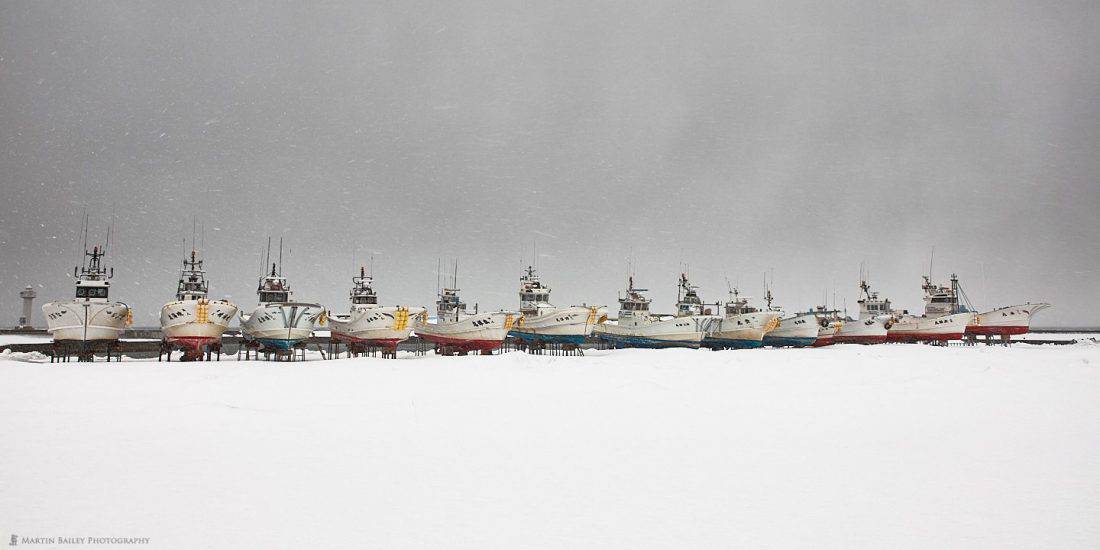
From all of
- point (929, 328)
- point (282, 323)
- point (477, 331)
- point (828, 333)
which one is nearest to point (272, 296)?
point (282, 323)

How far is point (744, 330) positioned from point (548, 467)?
2102 inches

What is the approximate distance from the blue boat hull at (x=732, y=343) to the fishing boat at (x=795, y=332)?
440 centimetres

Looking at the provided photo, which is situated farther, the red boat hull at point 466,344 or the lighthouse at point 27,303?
the lighthouse at point 27,303

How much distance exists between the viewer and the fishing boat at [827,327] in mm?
67562

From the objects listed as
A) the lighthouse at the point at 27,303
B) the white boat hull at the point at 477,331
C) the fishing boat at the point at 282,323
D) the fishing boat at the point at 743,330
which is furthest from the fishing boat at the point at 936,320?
the lighthouse at the point at 27,303

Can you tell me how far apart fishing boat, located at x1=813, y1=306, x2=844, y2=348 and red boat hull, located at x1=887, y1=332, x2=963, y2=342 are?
7.18 m

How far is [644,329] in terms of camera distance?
59.6 m

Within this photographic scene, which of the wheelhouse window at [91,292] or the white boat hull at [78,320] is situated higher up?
the wheelhouse window at [91,292]

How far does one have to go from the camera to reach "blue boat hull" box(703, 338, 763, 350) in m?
59.7

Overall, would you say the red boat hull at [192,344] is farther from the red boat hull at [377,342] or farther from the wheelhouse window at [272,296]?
the red boat hull at [377,342]

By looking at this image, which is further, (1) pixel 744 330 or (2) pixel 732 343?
(2) pixel 732 343

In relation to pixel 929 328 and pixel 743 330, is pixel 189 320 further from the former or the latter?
pixel 929 328

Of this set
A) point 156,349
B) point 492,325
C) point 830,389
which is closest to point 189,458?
point 830,389

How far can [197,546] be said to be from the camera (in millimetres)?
6730
